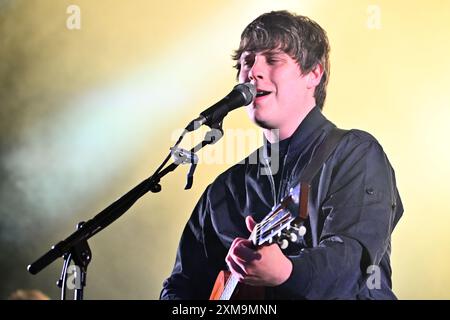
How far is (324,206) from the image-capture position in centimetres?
273

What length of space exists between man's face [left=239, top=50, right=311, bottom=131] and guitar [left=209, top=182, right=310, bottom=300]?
1.60 feet

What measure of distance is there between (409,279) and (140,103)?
49.8 inches

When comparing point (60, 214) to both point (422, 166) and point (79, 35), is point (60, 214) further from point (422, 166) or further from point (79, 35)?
point (422, 166)

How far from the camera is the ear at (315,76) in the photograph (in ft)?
9.62

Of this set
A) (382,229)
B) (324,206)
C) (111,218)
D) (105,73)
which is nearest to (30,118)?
(105,73)

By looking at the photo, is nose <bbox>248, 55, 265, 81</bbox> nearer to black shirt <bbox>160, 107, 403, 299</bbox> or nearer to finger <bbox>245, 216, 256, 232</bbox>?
black shirt <bbox>160, 107, 403, 299</bbox>

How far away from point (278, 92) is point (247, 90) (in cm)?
25

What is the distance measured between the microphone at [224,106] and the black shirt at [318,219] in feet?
0.98

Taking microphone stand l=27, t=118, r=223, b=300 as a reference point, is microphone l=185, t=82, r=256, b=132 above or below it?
above

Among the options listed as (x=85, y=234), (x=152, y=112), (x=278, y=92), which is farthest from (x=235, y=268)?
(x=152, y=112)

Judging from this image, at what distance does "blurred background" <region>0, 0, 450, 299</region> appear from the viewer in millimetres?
2902

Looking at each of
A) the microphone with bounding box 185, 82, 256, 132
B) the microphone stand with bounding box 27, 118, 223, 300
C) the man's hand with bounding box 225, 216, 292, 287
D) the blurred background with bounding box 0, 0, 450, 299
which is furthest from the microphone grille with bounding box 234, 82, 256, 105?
the man's hand with bounding box 225, 216, 292, 287

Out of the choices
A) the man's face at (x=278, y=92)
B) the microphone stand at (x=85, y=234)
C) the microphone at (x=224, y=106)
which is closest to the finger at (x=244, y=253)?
the microphone stand at (x=85, y=234)

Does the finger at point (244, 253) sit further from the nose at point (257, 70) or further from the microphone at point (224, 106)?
the nose at point (257, 70)
